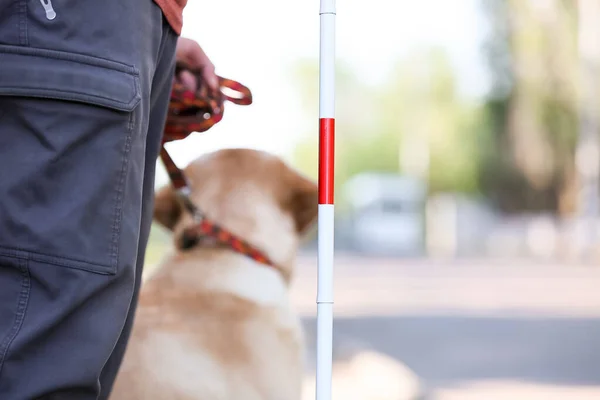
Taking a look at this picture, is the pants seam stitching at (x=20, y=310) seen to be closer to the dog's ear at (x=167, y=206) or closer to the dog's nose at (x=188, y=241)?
the dog's nose at (x=188, y=241)

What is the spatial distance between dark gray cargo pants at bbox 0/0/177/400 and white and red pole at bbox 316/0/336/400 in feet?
1.53

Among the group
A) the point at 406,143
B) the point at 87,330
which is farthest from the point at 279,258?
the point at 406,143

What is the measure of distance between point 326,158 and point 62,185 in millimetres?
624

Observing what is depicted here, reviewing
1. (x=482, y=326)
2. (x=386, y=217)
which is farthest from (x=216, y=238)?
(x=386, y=217)

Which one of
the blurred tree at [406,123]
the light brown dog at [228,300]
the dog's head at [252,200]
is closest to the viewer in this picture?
the light brown dog at [228,300]

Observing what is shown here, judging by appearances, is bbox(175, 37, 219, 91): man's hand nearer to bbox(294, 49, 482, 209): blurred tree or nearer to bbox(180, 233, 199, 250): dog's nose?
bbox(180, 233, 199, 250): dog's nose

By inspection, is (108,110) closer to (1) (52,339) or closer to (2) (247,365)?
(1) (52,339)

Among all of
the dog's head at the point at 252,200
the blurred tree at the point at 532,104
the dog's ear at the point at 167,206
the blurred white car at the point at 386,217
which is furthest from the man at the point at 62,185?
the blurred tree at the point at 532,104

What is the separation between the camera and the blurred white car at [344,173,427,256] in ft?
110

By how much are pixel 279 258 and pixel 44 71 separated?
1615 millimetres

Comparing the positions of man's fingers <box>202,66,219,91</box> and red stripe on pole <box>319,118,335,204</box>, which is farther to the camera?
man's fingers <box>202,66,219,91</box>

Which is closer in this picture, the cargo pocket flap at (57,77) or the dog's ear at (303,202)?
the cargo pocket flap at (57,77)

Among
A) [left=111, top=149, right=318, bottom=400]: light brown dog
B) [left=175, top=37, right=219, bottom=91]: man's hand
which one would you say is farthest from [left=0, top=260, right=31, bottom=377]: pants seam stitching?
[left=175, top=37, right=219, bottom=91]: man's hand

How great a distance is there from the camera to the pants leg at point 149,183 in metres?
1.89
